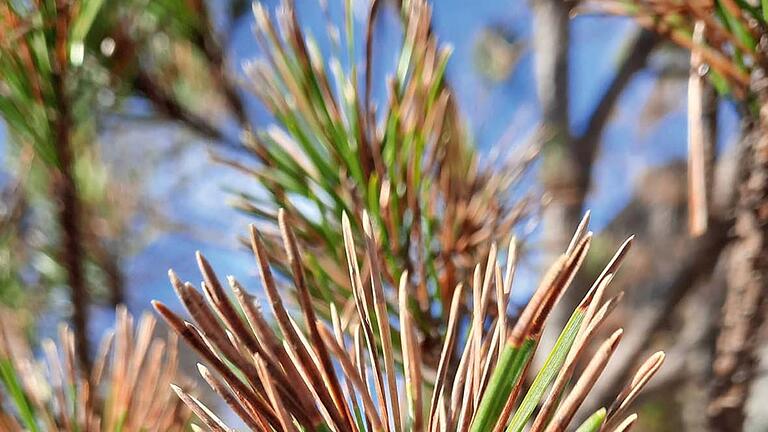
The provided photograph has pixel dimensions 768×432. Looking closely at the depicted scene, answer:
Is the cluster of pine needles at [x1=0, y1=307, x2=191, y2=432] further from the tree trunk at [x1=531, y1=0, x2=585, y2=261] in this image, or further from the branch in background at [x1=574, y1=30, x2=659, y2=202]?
the branch in background at [x1=574, y1=30, x2=659, y2=202]

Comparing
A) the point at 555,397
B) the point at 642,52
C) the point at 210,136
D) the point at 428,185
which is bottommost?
the point at 555,397

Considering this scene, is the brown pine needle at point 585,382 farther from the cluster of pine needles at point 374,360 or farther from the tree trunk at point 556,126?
the tree trunk at point 556,126

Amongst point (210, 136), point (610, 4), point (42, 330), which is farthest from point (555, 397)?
point (42, 330)

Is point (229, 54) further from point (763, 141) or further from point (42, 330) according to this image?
point (763, 141)

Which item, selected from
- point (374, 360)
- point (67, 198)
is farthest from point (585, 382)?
point (67, 198)

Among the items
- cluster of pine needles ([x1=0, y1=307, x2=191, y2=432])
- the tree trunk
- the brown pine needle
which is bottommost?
the brown pine needle

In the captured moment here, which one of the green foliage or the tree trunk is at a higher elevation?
the tree trunk

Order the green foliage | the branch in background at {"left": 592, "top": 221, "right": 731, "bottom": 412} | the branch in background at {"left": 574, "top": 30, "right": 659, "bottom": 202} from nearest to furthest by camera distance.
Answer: the green foliage, the branch in background at {"left": 592, "top": 221, "right": 731, "bottom": 412}, the branch in background at {"left": 574, "top": 30, "right": 659, "bottom": 202}

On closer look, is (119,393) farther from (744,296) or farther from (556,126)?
(556,126)

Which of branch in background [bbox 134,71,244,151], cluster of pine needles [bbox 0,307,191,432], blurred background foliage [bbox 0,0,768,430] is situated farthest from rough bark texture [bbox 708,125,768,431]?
branch in background [bbox 134,71,244,151]
